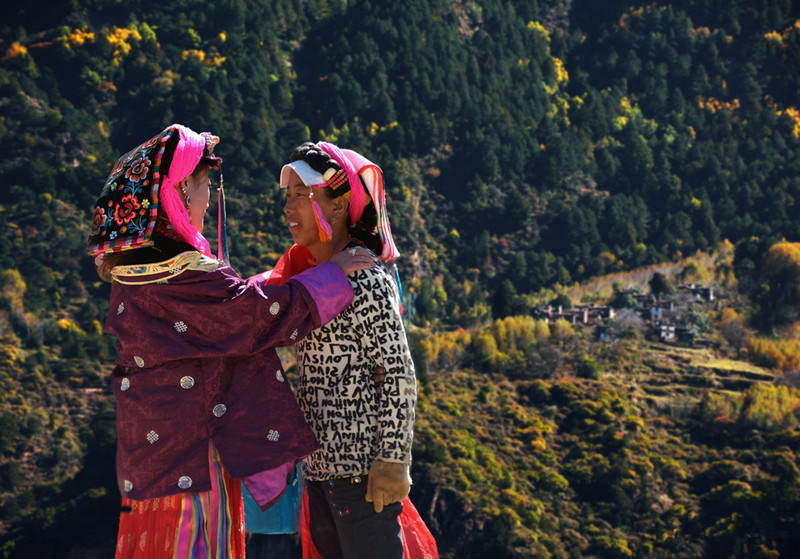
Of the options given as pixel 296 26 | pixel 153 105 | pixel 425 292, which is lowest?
pixel 425 292

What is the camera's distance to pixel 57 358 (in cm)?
1328

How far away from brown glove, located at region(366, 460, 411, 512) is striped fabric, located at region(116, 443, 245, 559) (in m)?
0.36

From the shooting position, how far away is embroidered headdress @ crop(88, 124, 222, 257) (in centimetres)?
236

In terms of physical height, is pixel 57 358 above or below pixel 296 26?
below

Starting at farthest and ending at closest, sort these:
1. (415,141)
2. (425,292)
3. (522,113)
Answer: (522,113)
(415,141)
(425,292)

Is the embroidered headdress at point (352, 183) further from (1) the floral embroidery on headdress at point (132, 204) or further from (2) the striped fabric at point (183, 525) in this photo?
(2) the striped fabric at point (183, 525)

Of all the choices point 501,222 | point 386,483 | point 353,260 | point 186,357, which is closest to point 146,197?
point 186,357

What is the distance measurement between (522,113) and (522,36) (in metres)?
2.52

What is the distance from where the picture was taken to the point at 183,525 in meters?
2.41

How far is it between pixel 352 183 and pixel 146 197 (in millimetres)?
547

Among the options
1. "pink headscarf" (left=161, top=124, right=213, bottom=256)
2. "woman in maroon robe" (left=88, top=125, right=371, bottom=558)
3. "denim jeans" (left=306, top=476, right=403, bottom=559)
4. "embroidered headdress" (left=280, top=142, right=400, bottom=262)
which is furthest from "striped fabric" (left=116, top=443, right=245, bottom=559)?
"embroidered headdress" (left=280, top=142, right=400, bottom=262)

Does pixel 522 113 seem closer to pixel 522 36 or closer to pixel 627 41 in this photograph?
pixel 522 36

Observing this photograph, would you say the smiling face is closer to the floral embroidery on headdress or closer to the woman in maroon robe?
the woman in maroon robe

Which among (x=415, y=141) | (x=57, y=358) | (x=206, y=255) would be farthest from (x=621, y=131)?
(x=206, y=255)
